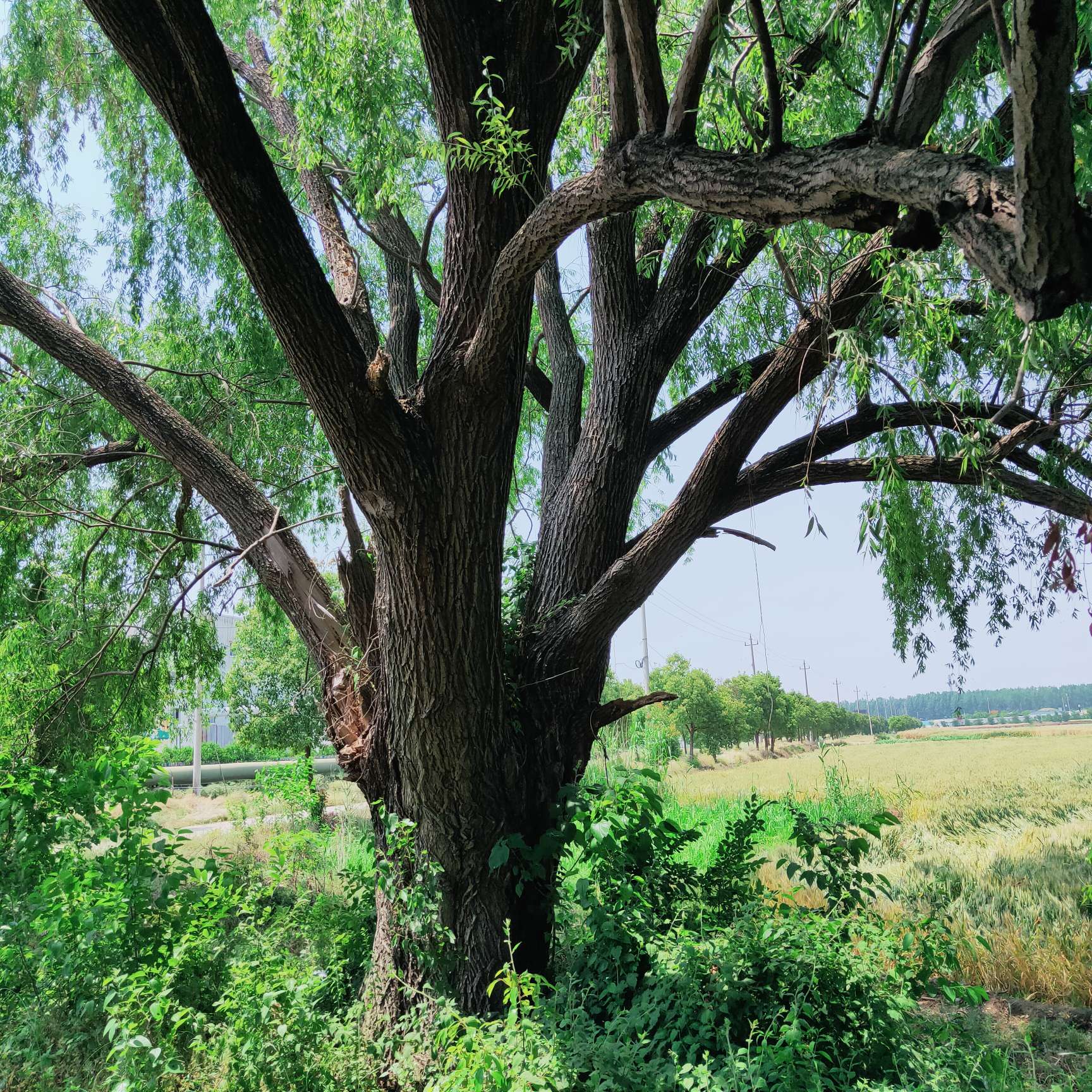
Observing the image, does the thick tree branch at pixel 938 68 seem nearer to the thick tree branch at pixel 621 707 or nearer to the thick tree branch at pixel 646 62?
the thick tree branch at pixel 646 62

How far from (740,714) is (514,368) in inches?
370

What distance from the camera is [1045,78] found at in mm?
1128

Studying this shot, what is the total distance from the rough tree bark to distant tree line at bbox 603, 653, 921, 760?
6.74 m

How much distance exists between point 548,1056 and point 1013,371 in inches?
112

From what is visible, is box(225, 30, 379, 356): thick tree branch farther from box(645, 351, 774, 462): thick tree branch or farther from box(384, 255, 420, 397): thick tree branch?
box(645, 351, 774, 462): thick tree branch

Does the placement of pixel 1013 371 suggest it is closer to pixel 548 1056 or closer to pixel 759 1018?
pixel 759 1018

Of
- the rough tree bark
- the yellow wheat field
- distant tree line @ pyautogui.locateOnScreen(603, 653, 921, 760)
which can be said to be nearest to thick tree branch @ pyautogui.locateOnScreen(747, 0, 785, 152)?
the rough tree bark

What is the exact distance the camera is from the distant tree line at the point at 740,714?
1093 cm

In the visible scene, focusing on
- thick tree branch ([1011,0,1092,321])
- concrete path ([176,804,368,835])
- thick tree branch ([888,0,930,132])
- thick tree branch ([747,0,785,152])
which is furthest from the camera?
concrete path ([176,804,368,835])

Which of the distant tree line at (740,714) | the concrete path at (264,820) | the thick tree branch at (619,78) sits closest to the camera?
the thick tree branch at (619,78)

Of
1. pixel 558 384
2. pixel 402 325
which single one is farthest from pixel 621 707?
pixel 402 325

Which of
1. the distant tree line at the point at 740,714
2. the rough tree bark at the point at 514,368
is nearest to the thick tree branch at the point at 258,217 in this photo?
the rough tree bark at the point at 514,368

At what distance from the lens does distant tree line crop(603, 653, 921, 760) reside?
35.9 ft

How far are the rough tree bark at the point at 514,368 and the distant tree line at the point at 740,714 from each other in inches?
265
